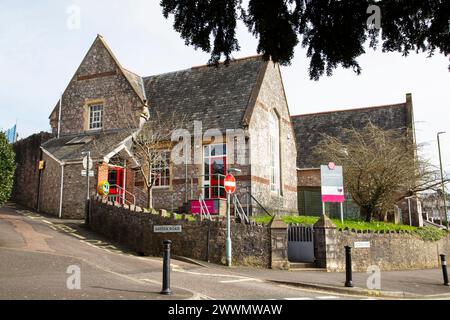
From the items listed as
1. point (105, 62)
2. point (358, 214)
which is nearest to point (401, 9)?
point (105, 62)

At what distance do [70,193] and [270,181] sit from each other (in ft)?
33.6

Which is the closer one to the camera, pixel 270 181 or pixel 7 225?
pixel 7 225

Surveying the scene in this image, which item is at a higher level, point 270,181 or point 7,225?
point 270,181

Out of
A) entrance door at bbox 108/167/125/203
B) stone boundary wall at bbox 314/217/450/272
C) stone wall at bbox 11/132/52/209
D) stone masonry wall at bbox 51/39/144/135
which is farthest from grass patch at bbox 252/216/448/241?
stone wall at bbox 11/132/52/209

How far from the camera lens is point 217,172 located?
21.3m

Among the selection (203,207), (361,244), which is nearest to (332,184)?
(361,244)

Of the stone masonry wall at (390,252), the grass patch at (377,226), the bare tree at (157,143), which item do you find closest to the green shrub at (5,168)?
the bare tree at (157,143)

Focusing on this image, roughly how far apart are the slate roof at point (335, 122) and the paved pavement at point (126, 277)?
51.3 ft

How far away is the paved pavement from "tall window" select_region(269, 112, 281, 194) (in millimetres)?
9326

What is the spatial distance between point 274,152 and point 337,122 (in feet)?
36.1

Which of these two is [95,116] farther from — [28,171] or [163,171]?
[163,171]
